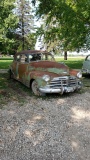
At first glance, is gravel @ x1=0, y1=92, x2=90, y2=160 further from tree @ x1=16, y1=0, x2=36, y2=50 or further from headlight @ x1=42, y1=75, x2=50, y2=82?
tree @ x1=16, y1=0, x2=36, y2=50

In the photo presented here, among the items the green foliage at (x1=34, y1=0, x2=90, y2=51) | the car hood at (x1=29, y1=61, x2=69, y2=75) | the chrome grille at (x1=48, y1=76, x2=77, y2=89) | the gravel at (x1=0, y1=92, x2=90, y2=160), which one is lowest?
the gravel at (x1=0, y1=92, x2=90, y2=160)

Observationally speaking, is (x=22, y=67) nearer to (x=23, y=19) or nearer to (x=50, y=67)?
(x=50, y=67)

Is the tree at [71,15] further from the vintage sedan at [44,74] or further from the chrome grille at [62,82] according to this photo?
the chrome grille at [62,82]

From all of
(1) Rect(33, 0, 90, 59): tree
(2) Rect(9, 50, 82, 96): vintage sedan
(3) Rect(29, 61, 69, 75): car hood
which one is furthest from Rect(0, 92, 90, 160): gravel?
(1) Rect(33, 0, 90, 59): tree

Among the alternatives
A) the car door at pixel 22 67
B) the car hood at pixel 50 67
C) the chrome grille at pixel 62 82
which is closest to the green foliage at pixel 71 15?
the car door at pixel 22 67

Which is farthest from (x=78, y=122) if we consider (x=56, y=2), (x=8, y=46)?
(x=8, y=46)

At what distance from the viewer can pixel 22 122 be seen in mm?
6043

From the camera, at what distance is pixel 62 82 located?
8297mm

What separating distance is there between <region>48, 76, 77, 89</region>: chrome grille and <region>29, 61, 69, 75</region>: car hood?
0.25 meters

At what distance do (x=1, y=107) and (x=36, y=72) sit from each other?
2.14 metres

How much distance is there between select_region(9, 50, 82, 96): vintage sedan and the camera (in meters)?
8.20

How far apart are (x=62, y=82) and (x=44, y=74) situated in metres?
0.70

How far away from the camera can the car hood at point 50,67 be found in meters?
8.60

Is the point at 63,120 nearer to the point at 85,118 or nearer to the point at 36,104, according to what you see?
the point at 85,118
